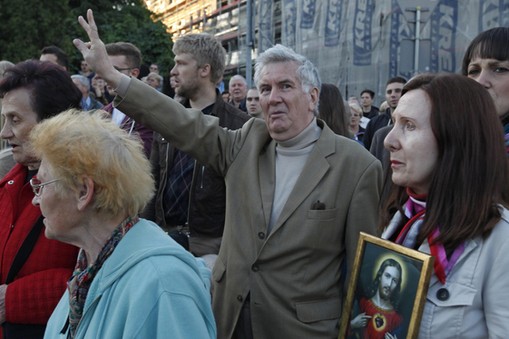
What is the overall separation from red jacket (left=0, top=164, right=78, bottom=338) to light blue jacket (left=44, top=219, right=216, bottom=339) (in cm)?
79

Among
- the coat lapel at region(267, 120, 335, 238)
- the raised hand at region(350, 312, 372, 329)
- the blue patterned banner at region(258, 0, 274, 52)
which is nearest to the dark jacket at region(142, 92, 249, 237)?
the coat lapel at region(267, 120, 335, 238)

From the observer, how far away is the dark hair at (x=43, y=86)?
9.76 feet

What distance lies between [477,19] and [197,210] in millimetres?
12094

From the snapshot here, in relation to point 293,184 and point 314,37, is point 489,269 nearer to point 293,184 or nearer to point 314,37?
point 293,184

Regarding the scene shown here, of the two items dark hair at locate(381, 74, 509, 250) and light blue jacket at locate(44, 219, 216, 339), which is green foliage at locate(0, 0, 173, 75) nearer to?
light blue jacket at locate(44, 219, 216, 339)

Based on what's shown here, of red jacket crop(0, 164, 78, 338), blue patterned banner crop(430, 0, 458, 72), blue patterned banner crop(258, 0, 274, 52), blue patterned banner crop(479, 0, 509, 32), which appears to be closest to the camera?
red jacket crop(0, 164, 78, 338)

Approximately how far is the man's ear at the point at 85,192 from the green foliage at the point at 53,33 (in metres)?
22.3

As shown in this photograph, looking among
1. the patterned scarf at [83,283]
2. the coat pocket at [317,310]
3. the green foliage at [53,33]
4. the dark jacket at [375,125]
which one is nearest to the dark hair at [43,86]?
the patterned scarf at [83,283]

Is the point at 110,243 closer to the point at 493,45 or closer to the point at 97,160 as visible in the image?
the point at 97,160

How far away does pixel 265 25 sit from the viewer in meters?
17.8

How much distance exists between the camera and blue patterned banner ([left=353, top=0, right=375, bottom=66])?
1522 cm

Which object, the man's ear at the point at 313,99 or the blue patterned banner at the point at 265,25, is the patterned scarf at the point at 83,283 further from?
the blue patterned banner at the point at 265,25

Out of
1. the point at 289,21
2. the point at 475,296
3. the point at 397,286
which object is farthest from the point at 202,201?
the point at 289,21

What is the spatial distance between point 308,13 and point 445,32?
151 inches
